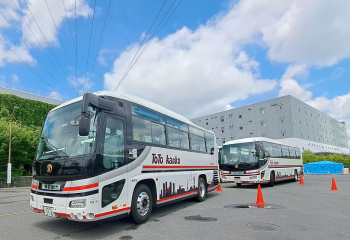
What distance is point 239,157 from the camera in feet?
53.7

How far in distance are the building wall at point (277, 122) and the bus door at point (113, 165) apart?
207ft

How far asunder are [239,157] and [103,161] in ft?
41.0

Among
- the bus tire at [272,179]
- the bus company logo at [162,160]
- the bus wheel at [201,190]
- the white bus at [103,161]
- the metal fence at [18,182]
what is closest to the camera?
the white bus at [103,161]

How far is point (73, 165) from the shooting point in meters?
5.21

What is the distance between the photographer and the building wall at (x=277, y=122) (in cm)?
6303

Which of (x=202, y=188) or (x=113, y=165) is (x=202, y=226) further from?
(x=202, y=188)

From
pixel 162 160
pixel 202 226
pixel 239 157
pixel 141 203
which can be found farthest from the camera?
pixel 239 157

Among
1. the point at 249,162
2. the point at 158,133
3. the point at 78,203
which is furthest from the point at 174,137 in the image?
the point at 249,162

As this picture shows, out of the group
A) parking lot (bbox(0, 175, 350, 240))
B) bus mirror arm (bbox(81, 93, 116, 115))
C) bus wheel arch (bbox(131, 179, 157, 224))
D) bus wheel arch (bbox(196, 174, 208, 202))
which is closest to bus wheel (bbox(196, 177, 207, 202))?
bus wheel arch (bbox(196, 174, 208, 202))

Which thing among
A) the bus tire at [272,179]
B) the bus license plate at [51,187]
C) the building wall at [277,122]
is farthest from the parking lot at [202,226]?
the building wall at [277,122]

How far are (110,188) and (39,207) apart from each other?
5.68 ft

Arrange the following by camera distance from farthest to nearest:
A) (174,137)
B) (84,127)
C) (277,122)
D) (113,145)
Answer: (277,122), (174,137), (113,145), (84,127)

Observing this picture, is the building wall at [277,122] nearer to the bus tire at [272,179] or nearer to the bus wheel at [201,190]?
the bus tire at [272,179]

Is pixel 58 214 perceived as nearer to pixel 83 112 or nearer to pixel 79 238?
pixel 79 238
